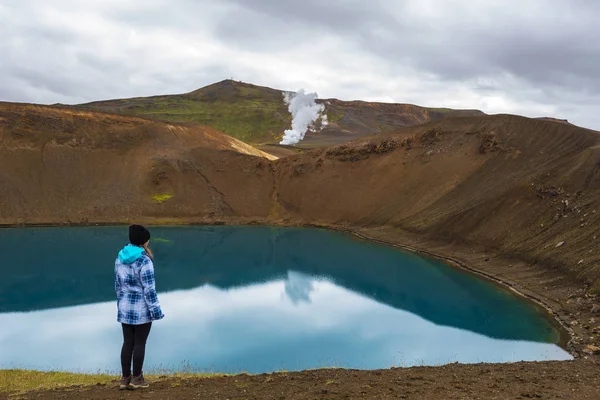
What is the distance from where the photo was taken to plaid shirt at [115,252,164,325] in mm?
7816

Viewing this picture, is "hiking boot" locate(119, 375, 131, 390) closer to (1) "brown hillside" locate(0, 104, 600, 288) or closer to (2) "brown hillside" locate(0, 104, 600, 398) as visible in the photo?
(2) "brown hillside" locate(0, 104, 600, 398)

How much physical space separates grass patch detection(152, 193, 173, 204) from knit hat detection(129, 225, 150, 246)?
50390 mm

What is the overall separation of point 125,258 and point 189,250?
3451 centimetres

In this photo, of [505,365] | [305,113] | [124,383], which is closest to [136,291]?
[124,383]

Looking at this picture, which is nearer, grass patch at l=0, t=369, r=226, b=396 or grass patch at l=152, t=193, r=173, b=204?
grass patch at l=0, t=369, r=226, b=396

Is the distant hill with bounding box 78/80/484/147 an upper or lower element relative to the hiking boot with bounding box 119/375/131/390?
upper

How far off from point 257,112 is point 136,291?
14086cm

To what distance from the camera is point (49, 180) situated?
5609cm

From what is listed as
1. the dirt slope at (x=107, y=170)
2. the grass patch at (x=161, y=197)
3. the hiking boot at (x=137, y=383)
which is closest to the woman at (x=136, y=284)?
the hiking boot at (x=137, y=383)

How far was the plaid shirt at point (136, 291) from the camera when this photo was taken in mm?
7816

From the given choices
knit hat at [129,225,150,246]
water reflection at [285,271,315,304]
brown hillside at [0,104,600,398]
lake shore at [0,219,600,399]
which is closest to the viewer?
knit hat at [129,225,150,246]

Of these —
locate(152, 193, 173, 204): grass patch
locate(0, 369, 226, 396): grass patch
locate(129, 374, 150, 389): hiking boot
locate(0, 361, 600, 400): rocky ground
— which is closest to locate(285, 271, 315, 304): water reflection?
locate(0, 369, 226, 396): grass patch

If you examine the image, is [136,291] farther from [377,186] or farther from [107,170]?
[107,170]

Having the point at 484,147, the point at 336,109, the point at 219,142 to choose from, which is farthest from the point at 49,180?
the point at 336,109
